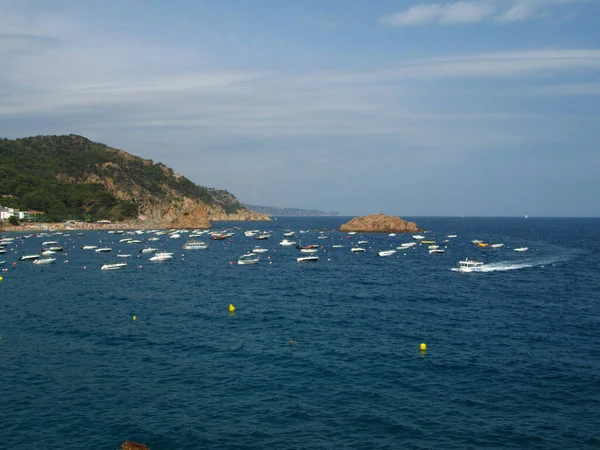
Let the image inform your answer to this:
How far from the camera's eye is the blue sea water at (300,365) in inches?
1016

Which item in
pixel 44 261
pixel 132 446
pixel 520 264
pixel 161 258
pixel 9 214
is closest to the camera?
pixel 132 446

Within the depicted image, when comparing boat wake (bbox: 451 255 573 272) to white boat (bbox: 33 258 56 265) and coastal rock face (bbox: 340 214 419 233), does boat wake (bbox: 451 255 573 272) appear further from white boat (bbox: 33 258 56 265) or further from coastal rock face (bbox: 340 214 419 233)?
coastal rock face (bbox: 340 214 419 233)

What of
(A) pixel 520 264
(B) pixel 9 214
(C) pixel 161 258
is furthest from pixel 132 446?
→ (B) pixel 9 214

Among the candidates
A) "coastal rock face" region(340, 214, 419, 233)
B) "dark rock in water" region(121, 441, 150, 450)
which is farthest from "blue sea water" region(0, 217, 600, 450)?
"coastal rock face" region(340, 214, 419, 233)

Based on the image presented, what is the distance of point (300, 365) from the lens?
35500mm

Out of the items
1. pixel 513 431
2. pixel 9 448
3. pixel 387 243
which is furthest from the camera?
pixel 387 243

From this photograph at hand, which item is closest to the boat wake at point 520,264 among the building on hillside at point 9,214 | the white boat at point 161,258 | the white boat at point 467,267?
the white boat at point 467,267

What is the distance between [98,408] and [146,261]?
249ft

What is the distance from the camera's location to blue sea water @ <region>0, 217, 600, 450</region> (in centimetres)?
2580

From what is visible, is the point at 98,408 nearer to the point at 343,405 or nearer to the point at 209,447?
the point at 209,447

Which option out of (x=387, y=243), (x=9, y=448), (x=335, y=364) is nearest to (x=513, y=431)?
(x=335, y=364)

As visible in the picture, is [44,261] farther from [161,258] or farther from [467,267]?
[467,267]

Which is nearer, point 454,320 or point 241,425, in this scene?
point 241,425

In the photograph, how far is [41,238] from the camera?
156m
